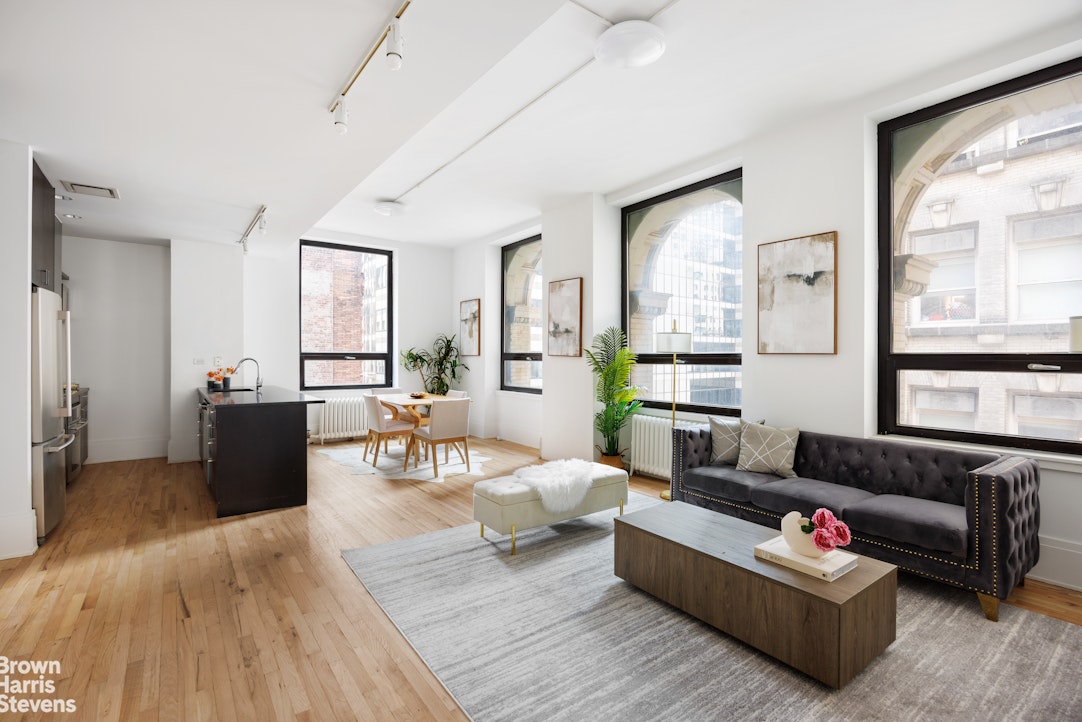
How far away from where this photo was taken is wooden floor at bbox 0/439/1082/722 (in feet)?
6.53

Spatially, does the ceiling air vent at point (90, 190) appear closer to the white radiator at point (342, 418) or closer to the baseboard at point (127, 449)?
the baseboard at point (127, 449)

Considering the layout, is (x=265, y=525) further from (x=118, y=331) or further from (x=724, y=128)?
(x=724, y=128)

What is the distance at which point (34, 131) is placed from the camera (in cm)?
315

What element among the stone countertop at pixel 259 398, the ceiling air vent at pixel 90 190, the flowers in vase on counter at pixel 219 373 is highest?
the ceiling air vent at pixel 90 190

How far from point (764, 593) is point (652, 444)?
3185mm

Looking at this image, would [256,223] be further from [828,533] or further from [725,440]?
[828,533]

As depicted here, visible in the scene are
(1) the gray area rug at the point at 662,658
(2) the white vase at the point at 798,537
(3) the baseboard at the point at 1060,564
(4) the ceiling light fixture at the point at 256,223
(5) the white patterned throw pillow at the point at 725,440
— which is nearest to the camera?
(1) the gray area rug at the point at 662,658

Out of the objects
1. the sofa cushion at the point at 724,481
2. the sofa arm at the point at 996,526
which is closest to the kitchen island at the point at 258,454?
the sofa cushion at the point at 724,481

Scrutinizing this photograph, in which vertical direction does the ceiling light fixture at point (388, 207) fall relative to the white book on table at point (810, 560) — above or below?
above

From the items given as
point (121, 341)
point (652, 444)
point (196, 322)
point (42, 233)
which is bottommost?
point (652, 444)

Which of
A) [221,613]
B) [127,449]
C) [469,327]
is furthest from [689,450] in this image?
[127,449]

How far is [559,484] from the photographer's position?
3.54m

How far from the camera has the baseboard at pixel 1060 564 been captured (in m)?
2.87

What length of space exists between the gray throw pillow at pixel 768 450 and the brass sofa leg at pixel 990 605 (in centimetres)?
128
